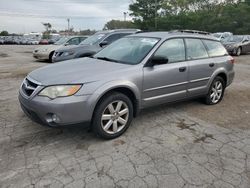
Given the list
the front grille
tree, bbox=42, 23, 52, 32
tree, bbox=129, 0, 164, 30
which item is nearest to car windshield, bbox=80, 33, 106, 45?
the front grille

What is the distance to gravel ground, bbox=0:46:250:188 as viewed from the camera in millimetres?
2916

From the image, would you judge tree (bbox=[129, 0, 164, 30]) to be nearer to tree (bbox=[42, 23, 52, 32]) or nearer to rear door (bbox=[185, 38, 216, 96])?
rear door (bbox=[185, 38, 216, 96])

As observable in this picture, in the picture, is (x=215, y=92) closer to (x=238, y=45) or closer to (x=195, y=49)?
(x=195, y=49)

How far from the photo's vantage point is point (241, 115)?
5.09 meters

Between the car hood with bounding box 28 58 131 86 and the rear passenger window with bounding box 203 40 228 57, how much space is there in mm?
2280

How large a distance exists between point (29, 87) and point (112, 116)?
128 centimetres

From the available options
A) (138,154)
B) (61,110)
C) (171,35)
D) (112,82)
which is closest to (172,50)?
(171,35)

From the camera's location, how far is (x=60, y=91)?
3443 mm

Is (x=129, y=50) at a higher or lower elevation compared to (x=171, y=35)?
lower

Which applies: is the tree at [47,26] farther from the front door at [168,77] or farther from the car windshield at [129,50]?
the front door at [168,77]

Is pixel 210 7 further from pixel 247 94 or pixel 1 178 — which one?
pixel 1 178

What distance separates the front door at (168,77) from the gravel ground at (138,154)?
1.52 feet

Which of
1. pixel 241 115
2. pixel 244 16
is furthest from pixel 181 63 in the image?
pixel 244 16

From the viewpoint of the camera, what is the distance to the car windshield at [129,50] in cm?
433
